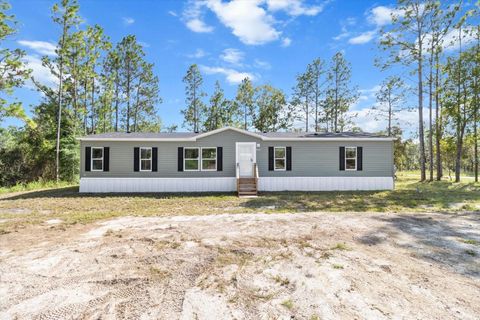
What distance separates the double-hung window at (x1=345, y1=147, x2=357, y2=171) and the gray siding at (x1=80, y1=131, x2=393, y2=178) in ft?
0.88

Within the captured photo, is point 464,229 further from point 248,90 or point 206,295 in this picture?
point 248,90

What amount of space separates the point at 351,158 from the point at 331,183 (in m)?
1.79

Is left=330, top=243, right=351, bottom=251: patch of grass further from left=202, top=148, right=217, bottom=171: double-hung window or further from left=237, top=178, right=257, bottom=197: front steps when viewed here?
left=202, top=148, right=217, bottom=171: double-hung window

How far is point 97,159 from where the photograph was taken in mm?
13344

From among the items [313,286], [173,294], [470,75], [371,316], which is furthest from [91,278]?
[470,75]

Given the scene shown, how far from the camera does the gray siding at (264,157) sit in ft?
44.1

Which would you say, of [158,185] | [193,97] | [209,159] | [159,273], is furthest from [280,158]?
[193,97]

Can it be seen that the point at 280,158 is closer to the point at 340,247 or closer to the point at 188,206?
the point at 188,206

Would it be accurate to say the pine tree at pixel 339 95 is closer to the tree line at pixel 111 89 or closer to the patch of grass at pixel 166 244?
the tree line at pixel 111 89

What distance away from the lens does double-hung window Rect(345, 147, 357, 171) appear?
14.1 m

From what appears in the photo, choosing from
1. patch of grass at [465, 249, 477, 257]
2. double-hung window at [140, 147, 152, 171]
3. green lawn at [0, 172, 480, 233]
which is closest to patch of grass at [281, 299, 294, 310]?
patch of grass at [465, 249, 477, 257]

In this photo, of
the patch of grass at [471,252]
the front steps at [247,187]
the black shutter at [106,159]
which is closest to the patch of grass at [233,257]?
the patch of grass at [471,252]

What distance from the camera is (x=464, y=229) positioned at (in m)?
6.07

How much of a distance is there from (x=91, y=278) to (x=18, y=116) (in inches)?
686
